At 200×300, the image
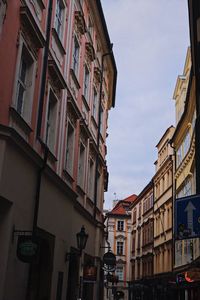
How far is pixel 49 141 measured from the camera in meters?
14.7

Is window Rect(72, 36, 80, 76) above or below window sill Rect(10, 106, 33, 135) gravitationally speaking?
above

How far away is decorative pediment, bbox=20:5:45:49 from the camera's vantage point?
11406 millimetres

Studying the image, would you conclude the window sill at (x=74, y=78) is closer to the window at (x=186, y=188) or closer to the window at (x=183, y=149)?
the window at (x=186, y=188)

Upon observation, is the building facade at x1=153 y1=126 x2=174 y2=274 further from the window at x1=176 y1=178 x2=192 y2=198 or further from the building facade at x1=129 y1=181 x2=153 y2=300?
the window at x1=176 y1=178 x2=192 y2=198

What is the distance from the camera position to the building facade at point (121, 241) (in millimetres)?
75438

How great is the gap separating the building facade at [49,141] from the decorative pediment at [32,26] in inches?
1.0

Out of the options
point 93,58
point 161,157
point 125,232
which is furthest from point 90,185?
point 125,232

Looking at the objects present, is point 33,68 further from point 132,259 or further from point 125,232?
point 125,232

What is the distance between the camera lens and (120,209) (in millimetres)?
81875

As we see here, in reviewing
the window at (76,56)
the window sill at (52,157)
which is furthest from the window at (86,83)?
the window sill at (52,157)

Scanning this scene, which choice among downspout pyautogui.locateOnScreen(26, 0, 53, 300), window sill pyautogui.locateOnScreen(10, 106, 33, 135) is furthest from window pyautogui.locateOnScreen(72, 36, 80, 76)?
window sill pyautogui.locateOnScreen(10, 106, 33, 135)

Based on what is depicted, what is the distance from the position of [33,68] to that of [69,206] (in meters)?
5.81

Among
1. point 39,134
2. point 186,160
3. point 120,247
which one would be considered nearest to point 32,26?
point 39,134

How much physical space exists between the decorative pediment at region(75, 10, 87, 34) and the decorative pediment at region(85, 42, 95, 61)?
0.95 metres
